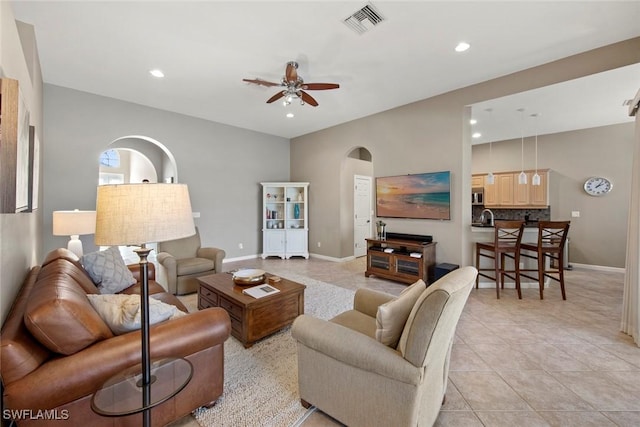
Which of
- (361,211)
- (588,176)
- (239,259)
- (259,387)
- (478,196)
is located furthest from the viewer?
(478,196)

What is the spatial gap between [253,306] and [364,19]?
2876mm

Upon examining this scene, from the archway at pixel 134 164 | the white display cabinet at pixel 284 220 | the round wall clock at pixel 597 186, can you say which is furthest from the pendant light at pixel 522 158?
the archway at pixel 134 164

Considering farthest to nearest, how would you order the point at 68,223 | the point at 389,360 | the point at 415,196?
the point at 415,196 < the point at 68,223 < the point at 389,360

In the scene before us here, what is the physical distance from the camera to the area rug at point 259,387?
1.62 m

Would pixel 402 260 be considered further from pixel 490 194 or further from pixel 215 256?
pixel 490 194

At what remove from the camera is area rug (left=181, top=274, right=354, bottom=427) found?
162cm

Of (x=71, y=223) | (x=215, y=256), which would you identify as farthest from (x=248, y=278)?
(x=71, y=223)

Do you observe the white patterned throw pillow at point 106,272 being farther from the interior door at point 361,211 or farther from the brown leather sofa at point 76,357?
the interior door at point 361,211

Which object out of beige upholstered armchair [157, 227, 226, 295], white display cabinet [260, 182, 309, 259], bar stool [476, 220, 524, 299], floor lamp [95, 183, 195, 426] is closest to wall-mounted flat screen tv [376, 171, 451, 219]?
bar stool [476, 220, 524, 299]

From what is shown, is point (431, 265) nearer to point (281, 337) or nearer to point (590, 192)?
point (281, 337)

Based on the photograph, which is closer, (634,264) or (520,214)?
(634,264)

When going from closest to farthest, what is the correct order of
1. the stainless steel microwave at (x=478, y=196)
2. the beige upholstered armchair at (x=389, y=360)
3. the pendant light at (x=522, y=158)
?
1. the beige upholstered armchair at (x=389, y=360)
2. the pendant light at (x=522, y=158)
3. the stainless steel microwave at (x=478, y=196)

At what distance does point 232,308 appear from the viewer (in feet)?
8.27

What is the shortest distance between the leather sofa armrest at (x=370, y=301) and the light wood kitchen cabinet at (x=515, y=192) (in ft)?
19.8
